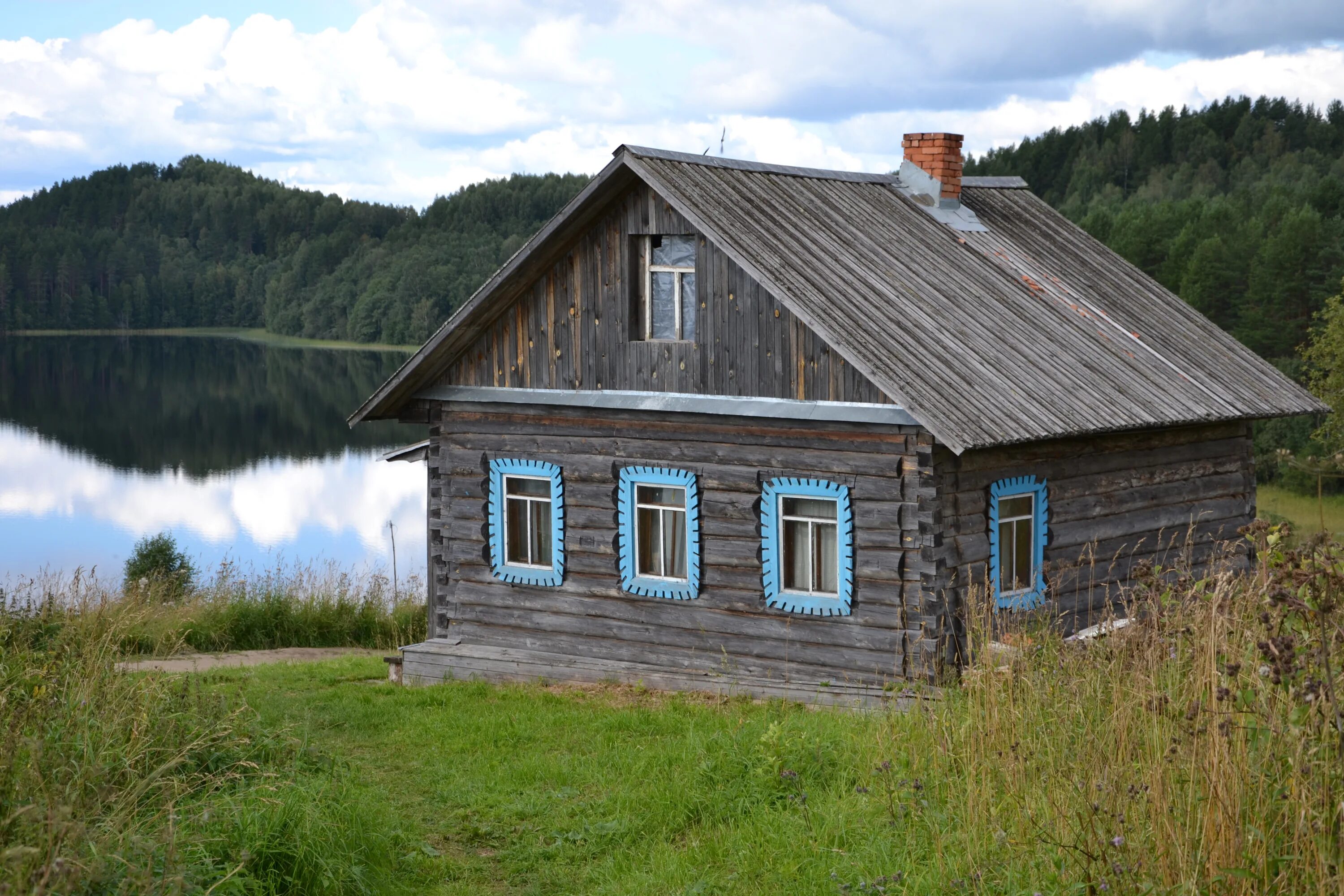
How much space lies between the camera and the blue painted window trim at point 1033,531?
12.6 meters

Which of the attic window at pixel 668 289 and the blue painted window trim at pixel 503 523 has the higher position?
the attic window at pixel 668 289

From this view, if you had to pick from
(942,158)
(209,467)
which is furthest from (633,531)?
(209,467)

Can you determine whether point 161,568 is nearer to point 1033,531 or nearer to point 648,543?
point 648,543

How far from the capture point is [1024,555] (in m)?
13.2

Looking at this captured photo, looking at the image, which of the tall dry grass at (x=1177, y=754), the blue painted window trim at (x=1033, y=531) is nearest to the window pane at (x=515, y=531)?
the blue painted window trim at (x=1033, y=531)

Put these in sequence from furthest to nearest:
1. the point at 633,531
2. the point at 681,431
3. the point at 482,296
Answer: the point at 482,296, the point at 633,531, the point at 681,431

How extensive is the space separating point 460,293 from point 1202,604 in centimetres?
7782

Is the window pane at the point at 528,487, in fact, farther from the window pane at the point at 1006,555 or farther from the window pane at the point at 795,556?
the window pane at the point at 1006,555

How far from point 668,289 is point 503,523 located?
126 inches

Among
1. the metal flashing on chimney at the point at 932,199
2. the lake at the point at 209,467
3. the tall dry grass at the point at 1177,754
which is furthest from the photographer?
the lake at the point at 209,467

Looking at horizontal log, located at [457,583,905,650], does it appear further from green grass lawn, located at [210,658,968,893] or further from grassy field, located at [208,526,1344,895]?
grassy field, located at [208,526,1344,895]

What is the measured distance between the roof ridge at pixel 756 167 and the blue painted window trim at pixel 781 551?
3.51 m

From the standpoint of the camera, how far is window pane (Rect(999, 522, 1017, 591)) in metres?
13.0

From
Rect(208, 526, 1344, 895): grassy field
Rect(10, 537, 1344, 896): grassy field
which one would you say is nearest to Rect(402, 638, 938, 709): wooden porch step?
Rect(208, 526, 1344, 895): grassy field
